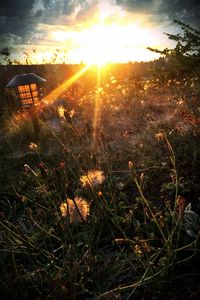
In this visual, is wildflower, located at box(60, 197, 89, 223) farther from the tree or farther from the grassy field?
the tree

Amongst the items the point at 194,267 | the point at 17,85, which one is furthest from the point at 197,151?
the point at 17,85

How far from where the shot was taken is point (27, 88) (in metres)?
8.75

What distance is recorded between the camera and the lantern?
337 inches

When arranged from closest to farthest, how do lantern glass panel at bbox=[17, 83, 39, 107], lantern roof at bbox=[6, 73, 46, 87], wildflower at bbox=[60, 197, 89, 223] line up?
wildflower at bbox=[60, 197, 89, 223] → lantern roof at bbox=[6, 73, 46, 87] → lantern glass panel at bbox=[17, 83, 39, 107]

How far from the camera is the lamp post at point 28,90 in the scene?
8586 mm

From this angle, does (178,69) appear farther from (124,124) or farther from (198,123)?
(124,124)

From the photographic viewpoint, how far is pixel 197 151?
4.36 meters

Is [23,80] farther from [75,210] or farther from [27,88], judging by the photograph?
[75,210]

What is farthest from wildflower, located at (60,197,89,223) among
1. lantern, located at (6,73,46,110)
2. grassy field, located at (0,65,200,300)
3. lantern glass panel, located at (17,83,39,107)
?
lantern glass panel, located at (17,83,39,107)

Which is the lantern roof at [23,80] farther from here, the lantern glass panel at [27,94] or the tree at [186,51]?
the tree at [186,51]

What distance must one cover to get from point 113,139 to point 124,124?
0.95 metres

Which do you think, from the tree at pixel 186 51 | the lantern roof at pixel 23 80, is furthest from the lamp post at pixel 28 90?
the tree at pixel 186 51

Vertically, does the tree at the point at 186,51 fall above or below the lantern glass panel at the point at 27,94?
above

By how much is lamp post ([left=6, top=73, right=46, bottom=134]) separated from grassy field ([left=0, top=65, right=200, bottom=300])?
1.97ft
